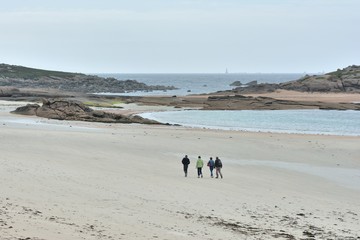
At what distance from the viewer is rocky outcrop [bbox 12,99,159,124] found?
1994 inches

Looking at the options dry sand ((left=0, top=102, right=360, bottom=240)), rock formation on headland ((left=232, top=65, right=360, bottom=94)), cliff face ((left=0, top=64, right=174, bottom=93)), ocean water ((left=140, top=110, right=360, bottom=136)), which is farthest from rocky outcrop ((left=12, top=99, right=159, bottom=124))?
cliff face ((left=0, top=64, right=174, bottom=93))

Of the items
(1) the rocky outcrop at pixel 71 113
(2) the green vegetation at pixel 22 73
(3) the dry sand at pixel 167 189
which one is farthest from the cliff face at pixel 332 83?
(2) the green vegetation at pixel 22 73

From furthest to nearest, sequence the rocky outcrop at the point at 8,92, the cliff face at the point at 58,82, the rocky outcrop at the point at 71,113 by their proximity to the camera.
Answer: the cliff face at the point at 58,82 < the rocky outcrop at the point at 8,92 < the rocky outcrop at the point at 71,113

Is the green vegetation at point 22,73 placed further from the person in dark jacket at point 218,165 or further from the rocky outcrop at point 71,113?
the person in dark jacket at point 218,165

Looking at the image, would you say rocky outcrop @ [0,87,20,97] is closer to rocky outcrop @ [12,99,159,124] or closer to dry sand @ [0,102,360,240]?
rocky outcrop @ [12,99,159,124]

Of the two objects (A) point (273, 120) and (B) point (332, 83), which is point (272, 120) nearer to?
(A) point (273, 120)

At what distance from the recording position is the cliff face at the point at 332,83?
10062 cm

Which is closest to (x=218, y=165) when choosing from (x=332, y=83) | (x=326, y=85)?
(x=326, y=85)

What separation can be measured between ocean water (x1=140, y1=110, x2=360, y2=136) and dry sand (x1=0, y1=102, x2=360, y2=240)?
14.1 m

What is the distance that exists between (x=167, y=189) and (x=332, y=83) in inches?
3489

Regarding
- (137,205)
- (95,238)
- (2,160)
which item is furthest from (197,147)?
(95,238)

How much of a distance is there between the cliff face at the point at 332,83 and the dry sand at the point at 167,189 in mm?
67719

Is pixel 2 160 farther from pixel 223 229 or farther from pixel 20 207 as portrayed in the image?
pixel 223 229

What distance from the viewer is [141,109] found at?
6944 cm
